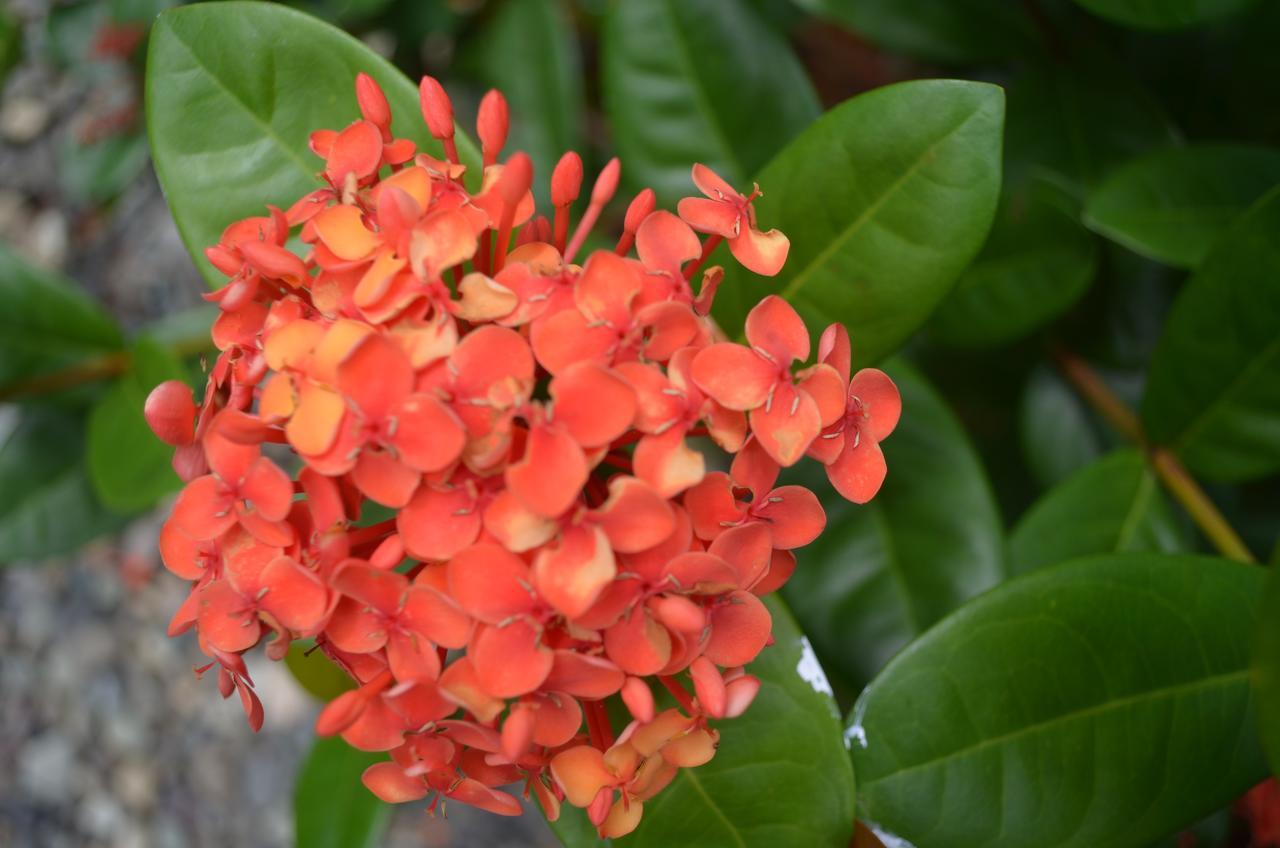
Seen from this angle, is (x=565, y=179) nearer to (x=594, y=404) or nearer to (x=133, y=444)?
(x=594, y=404)

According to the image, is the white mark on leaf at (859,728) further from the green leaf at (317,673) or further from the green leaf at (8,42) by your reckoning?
the green leaf at (8,42)

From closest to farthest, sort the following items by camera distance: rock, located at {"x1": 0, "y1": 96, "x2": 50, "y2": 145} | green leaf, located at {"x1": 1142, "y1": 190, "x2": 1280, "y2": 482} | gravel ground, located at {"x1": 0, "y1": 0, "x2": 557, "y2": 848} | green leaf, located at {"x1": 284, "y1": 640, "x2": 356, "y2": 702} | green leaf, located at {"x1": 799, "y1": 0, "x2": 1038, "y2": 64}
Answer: green leaf, located at {"x1": 1142, "y1": 190, "x2": 1280, "y2": 482}, green leaf, located at {"x1": 284, "y1": 640, "x2": 356, "y2": 702}, green leaf, located at {"x1": 799, "y1": 0, "x2": 1038, "y2": 64}, gravel ground, located at {"x1": 0, "y1": 0, "x2": 557, "y2": 848}, rock, located at {"x1": 0, "y1": 96, "x2": 50, "y2": 145}

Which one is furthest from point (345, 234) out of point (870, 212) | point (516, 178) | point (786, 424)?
point (870, 212)

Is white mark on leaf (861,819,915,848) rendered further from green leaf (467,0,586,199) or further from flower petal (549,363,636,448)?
green leaf (467,0,586,199)

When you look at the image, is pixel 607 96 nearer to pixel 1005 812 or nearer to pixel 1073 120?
pixel 1073 120

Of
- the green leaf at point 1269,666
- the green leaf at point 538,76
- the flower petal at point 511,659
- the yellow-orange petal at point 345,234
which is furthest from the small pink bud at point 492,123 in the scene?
the green leaf at point 538,76

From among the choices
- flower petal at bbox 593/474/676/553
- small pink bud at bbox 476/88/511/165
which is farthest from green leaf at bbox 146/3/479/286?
flower petal at bbox 593/474/676/553

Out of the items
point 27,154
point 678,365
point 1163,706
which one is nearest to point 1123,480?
point 1163,706
